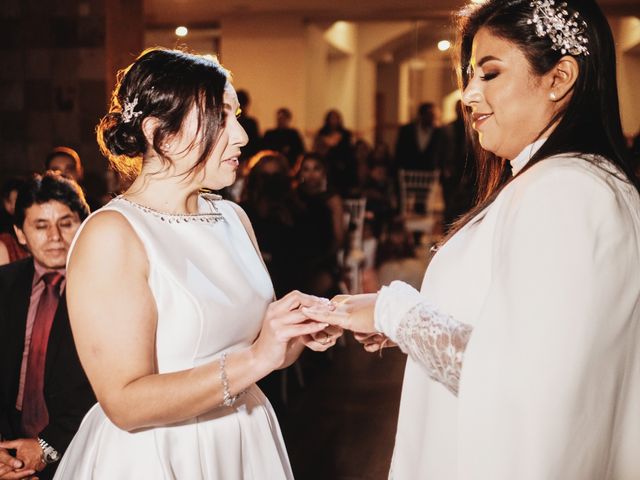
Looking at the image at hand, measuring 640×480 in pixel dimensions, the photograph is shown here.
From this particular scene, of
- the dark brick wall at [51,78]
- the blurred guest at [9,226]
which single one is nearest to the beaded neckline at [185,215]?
the blurred guest at [9,226]

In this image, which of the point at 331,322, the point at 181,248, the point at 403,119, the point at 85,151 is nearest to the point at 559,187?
the point at 331,322

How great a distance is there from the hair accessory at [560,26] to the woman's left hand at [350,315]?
23.8 inches

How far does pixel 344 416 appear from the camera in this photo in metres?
4.51

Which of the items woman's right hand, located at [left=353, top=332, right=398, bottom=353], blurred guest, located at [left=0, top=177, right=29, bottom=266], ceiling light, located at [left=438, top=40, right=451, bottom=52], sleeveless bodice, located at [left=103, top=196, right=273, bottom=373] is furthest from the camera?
ceiling light, located at [left=438, top=40, right=451, bottom=52]

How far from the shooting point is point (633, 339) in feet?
4.14

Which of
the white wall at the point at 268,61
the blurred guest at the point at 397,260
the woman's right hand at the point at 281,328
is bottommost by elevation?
the blurred guest at the point at 397,260

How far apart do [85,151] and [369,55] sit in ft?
29.5

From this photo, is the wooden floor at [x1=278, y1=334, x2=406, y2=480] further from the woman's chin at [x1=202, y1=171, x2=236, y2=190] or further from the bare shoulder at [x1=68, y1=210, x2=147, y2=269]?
the bare shoulder at [x1=68, y1=210, x2=147, y2=269]

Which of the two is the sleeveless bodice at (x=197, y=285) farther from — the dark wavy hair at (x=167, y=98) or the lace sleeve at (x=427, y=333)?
the lace sleeve at (x=427, y=333)

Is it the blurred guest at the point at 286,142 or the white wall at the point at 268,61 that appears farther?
the white wall at the point at 268,61

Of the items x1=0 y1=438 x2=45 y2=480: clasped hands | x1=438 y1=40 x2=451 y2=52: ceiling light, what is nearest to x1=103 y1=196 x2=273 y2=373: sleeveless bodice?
x1=0 y1=438 x2=45 y2=480: clasped hands

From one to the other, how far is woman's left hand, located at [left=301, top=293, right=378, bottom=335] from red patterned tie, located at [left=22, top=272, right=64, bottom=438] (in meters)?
1.23

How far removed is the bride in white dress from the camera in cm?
147

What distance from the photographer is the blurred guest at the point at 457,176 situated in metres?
5.44
